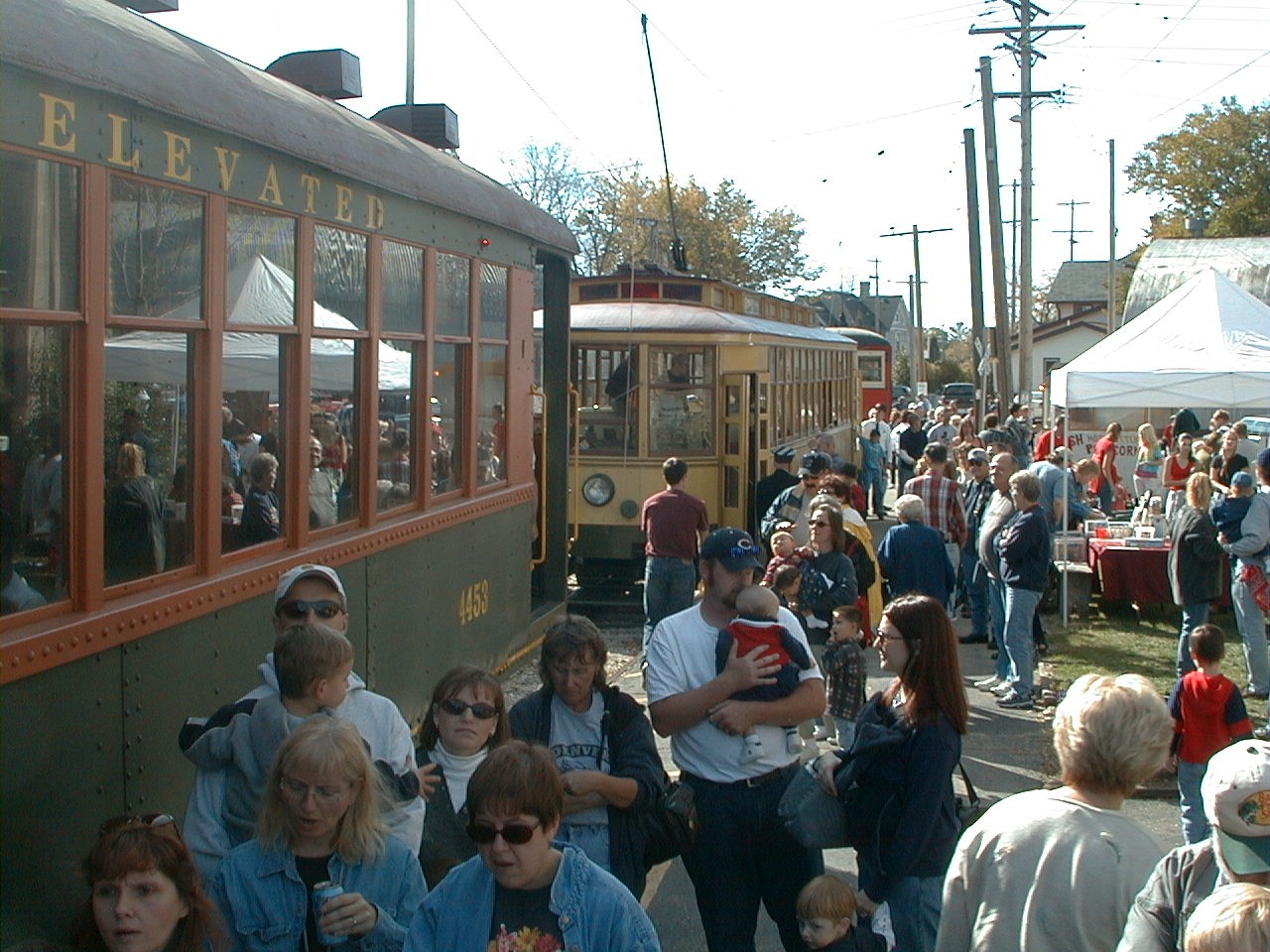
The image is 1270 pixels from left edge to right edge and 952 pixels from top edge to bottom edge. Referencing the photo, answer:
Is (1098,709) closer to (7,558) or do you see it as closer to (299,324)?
(7,558)

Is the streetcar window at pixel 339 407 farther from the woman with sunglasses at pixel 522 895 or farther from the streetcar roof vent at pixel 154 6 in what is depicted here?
the woman with sunglasses at pixel 522 895

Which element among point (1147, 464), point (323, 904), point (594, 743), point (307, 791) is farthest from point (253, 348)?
point (1147, 464)

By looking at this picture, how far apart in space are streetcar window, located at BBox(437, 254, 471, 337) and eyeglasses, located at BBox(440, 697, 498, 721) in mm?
3634

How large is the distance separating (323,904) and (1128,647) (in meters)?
9.29

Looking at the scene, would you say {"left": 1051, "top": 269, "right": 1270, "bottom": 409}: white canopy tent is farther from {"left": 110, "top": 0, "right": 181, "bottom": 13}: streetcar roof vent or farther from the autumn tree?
the autumn tree

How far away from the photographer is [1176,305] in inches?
521

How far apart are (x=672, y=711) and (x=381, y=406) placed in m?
2.80

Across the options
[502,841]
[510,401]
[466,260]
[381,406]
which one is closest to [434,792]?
[502,841]

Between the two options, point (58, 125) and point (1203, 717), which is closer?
point (58, 125)

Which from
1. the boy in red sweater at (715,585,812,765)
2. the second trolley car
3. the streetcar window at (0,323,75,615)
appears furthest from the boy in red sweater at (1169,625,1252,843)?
the second trolley car

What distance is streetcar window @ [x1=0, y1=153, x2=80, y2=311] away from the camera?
3697 mm

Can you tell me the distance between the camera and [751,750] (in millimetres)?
4234

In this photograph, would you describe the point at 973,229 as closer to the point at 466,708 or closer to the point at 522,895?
the point at 466,708

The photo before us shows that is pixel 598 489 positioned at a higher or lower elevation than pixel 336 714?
higher
